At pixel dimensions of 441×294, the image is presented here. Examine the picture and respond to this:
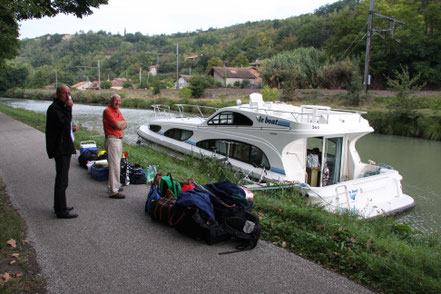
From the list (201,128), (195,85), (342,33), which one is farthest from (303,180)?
(342,33)

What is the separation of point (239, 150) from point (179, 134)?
128 inches

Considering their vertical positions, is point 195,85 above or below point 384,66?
below

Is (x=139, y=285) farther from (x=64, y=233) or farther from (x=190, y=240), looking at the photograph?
(x=64, y=233)

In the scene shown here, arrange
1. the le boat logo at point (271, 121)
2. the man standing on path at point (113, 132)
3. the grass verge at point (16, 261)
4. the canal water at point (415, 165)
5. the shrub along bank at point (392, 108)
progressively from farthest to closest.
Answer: the shrub along bank at point (392, 108)
the canal water at point (415, 165)
the le boat logo at point (271, 121)
the man standing on path at point (113, 132)
the grass verge at point (16, 261)

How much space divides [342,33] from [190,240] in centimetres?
5146

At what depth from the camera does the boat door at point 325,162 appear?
30.1ft

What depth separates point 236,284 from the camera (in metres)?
3.63

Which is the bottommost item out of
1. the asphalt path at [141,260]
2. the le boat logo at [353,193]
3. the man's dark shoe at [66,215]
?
the le boat logo at [353,193]

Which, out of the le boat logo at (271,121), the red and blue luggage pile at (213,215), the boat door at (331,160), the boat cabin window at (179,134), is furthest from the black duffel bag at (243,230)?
the boat cabin window at (179,134)

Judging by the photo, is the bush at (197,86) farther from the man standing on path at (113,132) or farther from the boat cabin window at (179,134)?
the man standing on path at (113,132)

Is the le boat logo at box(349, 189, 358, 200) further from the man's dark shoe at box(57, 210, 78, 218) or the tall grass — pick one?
the man's dark shoe at box(57, 210, 78, 218)

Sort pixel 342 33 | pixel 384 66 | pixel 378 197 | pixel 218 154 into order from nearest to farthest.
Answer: pixel 378 197 < pixel 218 154 < pixel 384 66 < pixel 342 33

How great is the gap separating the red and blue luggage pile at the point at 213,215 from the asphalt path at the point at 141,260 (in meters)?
0.12

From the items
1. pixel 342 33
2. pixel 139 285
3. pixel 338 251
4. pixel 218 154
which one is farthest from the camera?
pixel 342 33
